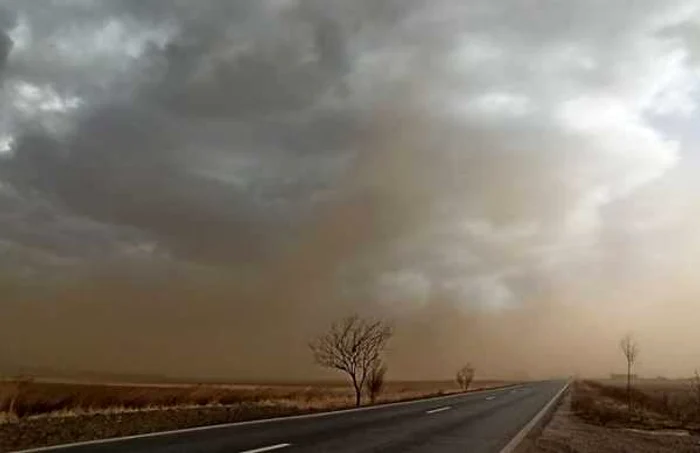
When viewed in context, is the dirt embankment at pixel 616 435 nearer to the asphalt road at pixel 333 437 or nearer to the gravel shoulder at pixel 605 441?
the gravel shoulder at pixel 605 441

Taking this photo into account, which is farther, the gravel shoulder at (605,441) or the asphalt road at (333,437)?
the gravel shoulder at (605,441)

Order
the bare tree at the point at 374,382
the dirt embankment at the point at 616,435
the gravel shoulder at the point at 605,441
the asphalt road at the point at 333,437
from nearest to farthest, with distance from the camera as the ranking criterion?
the asphalt road at the point at 333,437 < the gravel shoulder at the point at 605,441 < the dirt embankment at the point at 616,435 < the bare tree at the point at 374,382

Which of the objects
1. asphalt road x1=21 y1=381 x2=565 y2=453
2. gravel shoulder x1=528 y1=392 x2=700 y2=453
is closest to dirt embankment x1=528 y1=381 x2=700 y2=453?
gravel shoulder x1=528 y1=392 x2=700 y2=453

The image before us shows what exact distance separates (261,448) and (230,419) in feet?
26.8

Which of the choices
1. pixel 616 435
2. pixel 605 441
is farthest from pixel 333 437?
pixel 616 435

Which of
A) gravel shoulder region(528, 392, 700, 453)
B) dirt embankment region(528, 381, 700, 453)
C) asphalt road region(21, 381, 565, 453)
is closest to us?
asphalt road region(21, 381, 565, 453)

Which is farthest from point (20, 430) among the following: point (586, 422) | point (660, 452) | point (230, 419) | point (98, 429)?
point (586, 422)

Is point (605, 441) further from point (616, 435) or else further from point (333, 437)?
point (333, 437)

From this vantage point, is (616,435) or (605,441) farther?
(616,435)

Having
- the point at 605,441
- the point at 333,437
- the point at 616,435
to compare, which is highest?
the point at 333,437

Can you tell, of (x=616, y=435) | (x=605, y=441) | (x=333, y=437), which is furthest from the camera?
(x=616, y=435)

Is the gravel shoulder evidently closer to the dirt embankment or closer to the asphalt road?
the dirt embankment

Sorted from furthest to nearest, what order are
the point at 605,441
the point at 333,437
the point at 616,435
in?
the point at 616,435 → the point at 605,441 → the point at 333,437

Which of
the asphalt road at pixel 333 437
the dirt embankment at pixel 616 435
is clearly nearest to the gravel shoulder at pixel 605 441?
the dirt embankment at pixel 616 435
